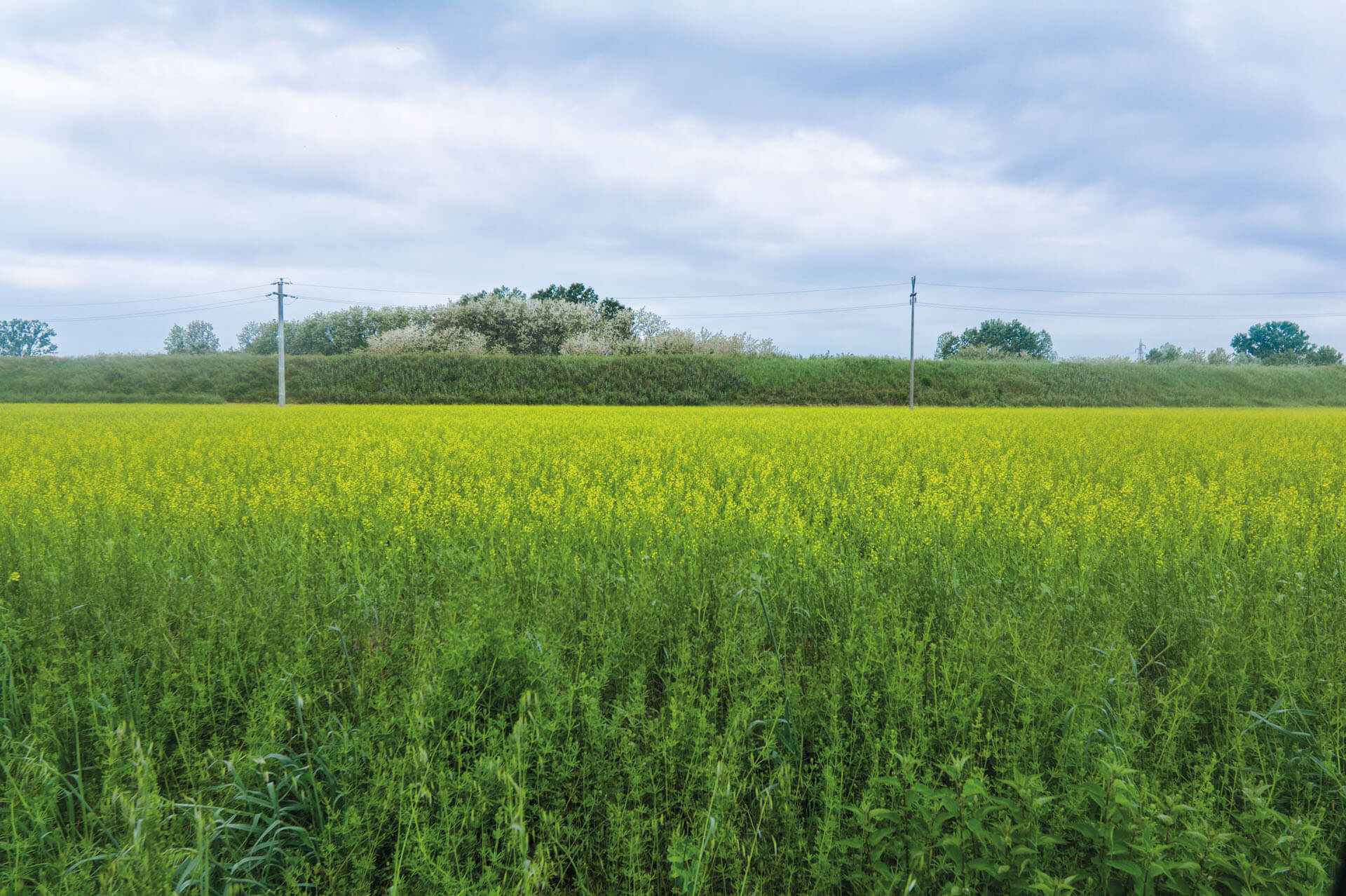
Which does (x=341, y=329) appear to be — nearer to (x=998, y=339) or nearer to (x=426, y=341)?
(x=426, y=341)

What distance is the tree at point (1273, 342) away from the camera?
108m

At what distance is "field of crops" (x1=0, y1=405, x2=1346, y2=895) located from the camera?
2.01m

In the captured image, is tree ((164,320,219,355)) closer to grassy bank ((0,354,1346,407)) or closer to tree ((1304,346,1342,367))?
grassy bank ((0,354,1346,407))

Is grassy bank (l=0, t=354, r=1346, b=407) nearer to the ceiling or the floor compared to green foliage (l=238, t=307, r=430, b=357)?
nearer to the floor

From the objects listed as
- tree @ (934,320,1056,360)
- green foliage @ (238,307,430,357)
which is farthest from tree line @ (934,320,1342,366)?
green foliage @ (238,307,430,357)

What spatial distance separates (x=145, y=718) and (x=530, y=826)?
1.80 m

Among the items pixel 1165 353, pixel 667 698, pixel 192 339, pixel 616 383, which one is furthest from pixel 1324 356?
pixel 192 339

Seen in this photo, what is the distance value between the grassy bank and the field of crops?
42.7 m

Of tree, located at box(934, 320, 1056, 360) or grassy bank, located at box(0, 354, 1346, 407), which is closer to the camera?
grassy bank, located at box(0, 354, 1346, 407)

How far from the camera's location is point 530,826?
2.32m

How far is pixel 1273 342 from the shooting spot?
11225 centimetres

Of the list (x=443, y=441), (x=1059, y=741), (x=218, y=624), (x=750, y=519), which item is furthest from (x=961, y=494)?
(x=443, y=441)

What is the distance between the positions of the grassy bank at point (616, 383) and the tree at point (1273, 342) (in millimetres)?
74058

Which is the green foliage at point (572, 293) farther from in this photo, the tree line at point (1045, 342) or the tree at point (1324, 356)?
the tree at point (1324, 356)
